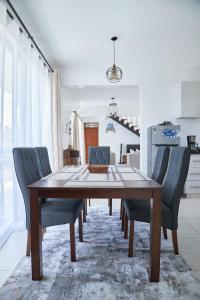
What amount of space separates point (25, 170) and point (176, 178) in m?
1.34

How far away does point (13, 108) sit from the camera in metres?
2.98

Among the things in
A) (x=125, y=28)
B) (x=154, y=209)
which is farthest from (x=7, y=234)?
(x=125, y=28)

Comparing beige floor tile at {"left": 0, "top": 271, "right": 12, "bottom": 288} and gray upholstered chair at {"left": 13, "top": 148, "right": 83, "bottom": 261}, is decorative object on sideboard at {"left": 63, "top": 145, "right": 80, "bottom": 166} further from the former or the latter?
beige floor tile at {"left": 0, "top": 271, "right": 12, "bottom": 288}

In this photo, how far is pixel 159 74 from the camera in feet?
17.1

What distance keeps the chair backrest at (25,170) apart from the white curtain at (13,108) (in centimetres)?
53

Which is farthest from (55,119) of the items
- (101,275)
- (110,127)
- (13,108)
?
(110,127)

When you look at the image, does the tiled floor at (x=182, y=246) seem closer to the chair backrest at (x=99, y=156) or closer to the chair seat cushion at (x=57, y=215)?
the chair seat cushion at (x=57, y=215)

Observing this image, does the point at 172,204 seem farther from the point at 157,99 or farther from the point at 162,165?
the point at 157,99

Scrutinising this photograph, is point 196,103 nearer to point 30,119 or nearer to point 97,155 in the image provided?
point 97,155

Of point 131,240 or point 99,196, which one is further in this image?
point 131,240

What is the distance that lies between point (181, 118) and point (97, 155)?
2.28 meters

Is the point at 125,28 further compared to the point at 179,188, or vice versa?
the point at 125,28

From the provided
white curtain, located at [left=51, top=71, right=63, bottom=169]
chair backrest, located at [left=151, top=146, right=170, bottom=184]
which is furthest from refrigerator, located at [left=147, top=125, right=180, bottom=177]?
chair backrest, located at [left=151, top=146, right=170, bottom=184]

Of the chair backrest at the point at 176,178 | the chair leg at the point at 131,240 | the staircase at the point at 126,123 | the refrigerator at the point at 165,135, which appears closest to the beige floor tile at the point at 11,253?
the chair leg at the point at 131,240
